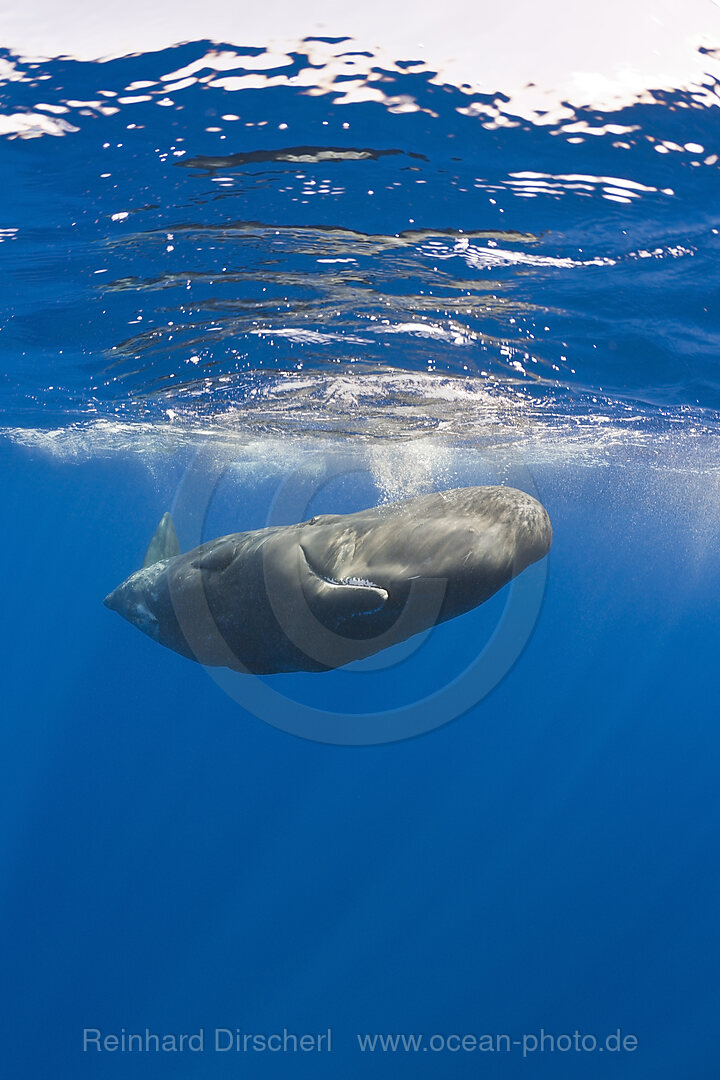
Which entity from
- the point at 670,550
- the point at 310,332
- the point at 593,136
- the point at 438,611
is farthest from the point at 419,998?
the point at 670,550

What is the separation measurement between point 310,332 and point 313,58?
7.08m

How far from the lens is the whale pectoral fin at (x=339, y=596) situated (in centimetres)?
444

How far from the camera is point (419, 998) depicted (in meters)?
27.4

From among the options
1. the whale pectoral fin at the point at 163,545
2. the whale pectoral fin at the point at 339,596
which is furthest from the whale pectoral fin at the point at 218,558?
the whale pectoral fin at the point at 163,545

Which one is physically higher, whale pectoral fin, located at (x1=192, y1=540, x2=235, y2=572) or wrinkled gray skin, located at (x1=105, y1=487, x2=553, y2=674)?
whale pectoral fin, located at (x1=192, y1=540, x2=235, y2=572)

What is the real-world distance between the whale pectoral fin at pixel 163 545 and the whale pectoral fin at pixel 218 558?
115 inches

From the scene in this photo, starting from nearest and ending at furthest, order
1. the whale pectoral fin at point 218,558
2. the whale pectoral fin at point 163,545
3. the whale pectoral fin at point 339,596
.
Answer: the whale pectoral fin at point 339,596 < the whale pectoral fin at point 218,558 < the whale pectoral fin at point 163,545

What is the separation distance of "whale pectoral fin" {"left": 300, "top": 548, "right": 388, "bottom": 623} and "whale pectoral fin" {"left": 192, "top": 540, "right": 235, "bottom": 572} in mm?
1406

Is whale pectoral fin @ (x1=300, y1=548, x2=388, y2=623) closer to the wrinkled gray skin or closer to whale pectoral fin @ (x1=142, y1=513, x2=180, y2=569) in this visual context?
the wrinkled gray skin

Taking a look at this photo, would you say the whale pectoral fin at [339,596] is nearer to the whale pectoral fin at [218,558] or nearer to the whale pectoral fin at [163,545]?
the whale pectoral fin at [218,558]

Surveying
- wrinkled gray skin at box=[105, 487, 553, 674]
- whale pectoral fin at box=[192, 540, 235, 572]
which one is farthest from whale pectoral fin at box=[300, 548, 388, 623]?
whale pectoral fin at box=[192, 540, 235, 572]

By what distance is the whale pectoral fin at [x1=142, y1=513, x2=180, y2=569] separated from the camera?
32.1 feet

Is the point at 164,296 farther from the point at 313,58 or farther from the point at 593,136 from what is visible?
the point at 593,136

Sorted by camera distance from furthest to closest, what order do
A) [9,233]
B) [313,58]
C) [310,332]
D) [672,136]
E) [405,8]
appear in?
[310,332], [9,233], [672,136], [313,58], [405,8]
